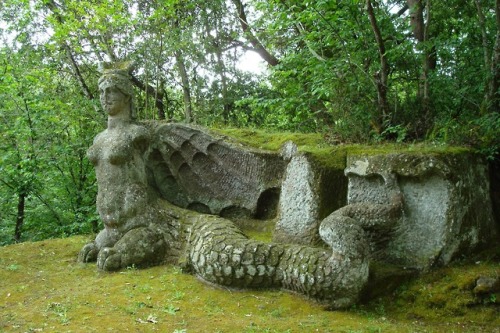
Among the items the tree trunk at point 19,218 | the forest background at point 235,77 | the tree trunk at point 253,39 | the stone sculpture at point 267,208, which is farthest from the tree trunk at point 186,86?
the tree trunk at point 19,218

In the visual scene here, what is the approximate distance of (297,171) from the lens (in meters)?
4.85

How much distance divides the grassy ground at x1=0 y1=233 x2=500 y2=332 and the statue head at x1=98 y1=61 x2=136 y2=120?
2348 millimetres

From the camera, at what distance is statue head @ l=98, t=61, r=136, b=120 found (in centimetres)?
568

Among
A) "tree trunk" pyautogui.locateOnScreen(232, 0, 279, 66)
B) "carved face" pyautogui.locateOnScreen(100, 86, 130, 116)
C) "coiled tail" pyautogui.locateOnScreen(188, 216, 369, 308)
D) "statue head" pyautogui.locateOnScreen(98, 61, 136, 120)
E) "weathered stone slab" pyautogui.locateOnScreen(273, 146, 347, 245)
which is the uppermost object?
"tree trunk" pyautogui.locateOnScreen(232, 0, 279, 66)

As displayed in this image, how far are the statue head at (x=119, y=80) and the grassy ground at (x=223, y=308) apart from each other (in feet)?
7.70

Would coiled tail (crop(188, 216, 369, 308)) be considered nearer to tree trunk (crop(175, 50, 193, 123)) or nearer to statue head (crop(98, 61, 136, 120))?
statue head (crop(98, 61, 136, 120))

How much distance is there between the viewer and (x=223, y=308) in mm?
4074

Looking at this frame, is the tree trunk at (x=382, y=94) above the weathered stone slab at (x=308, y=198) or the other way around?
above

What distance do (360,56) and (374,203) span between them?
2263 millimetres

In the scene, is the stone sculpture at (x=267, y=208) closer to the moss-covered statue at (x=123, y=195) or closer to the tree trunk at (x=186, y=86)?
the moss-covered statue at (x=123, y=195)

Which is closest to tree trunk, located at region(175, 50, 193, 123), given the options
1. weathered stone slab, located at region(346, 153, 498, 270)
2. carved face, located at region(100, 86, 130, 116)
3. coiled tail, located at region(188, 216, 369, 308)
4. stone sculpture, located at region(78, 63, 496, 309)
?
stone sculpture, located at region(78, 63, 496, 309)

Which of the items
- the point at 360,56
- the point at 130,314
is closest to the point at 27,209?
the point at 130,314

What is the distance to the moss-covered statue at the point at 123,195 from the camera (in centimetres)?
522

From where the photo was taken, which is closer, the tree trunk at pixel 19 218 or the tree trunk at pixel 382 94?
the tree trunk at pixel 382 94
